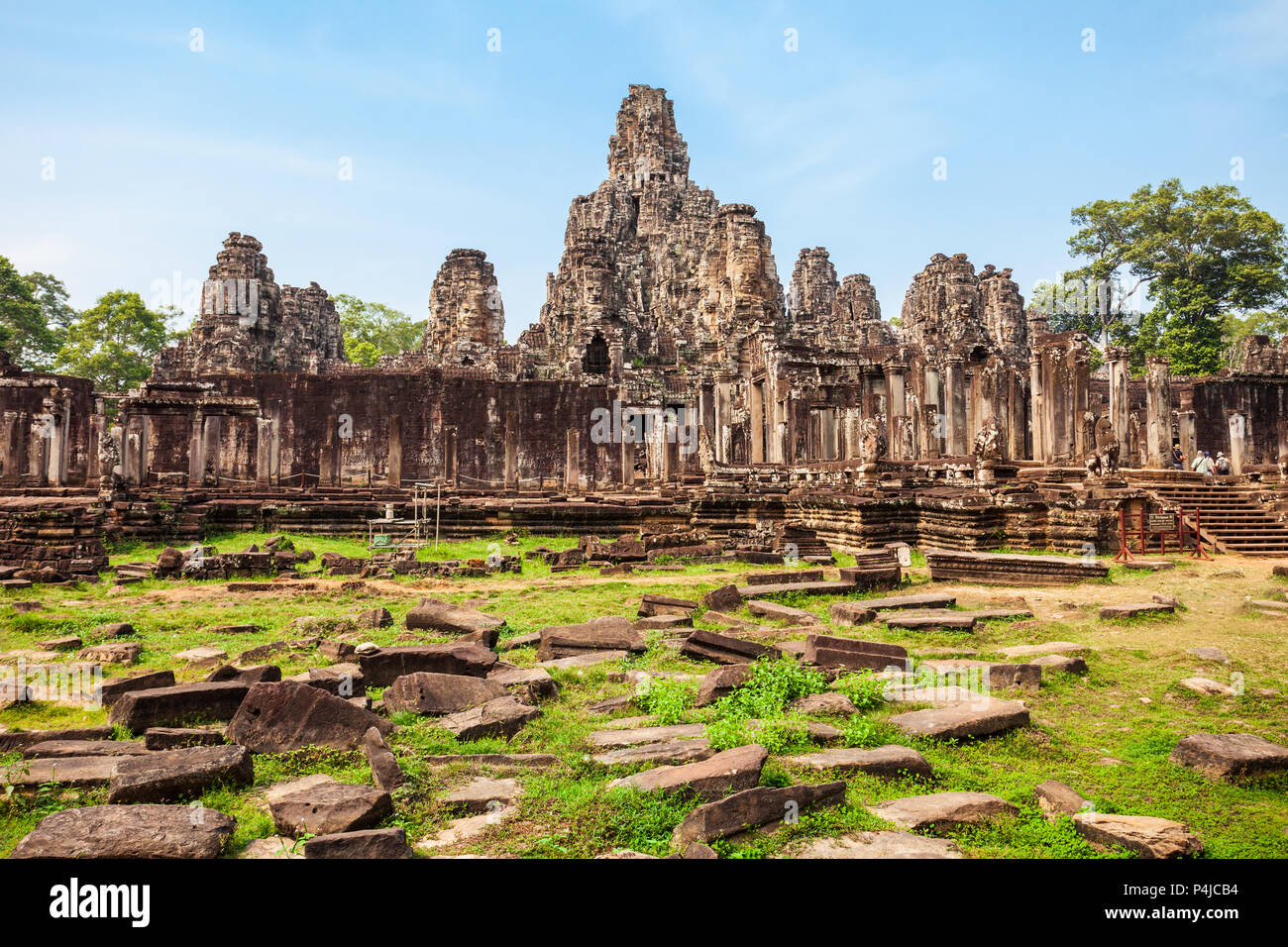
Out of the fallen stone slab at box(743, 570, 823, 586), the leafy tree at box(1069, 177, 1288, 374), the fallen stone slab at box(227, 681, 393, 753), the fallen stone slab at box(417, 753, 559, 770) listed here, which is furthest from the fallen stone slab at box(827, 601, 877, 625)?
the leafy tree at box(1069, 177, 1288, 374)

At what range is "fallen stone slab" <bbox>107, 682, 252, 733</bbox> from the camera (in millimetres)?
4754

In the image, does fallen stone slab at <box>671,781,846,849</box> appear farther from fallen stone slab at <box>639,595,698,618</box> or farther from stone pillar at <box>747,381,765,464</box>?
stone pillar at <box>747,381,765,464</box>

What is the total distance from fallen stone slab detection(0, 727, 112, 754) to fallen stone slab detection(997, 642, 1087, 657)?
6744mm

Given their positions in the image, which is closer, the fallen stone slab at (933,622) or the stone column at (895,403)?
the fallen stone slab at (933,622)

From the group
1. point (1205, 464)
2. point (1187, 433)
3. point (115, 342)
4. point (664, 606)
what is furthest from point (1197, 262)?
point (115, 342)

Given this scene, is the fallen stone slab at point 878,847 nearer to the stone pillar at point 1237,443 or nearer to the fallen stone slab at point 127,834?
the fallen stone slab at point 127,834

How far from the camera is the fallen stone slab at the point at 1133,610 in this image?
26.4 ft

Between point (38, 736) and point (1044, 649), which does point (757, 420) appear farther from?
point (38, 736)

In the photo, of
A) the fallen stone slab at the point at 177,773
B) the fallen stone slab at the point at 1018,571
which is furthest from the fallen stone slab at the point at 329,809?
the fallen stone slab at the point at 1018,571

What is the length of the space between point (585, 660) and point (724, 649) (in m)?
1.20

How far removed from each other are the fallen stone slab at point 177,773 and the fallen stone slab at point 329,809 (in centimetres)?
50

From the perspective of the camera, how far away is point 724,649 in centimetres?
647
